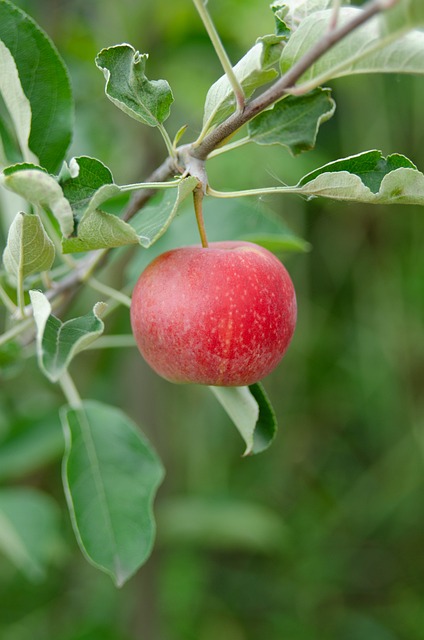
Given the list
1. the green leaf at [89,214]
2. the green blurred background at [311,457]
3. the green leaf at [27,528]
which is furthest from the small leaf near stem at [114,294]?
the green blurred background at [311,457]

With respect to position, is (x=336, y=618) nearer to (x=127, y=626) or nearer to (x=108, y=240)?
(x=127, y=626)

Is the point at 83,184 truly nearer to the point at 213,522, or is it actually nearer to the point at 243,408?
the point at 243,408

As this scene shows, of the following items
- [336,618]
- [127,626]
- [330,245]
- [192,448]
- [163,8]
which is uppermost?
[163,8]

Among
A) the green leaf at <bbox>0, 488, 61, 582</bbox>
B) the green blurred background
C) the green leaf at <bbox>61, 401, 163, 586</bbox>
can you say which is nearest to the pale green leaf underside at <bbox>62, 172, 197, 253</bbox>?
the green leaf at <bbox>61, 401, 163, 586</bbox>

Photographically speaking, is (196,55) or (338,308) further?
(338,308)

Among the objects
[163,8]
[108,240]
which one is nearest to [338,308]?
[163,8]

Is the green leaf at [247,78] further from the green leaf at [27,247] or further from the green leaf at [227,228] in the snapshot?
the green leaf at [227,228]

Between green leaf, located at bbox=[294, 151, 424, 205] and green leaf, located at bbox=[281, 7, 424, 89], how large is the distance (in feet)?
0.16

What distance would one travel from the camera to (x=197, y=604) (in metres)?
1.51

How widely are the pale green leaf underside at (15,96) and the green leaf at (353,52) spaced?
0.54ft

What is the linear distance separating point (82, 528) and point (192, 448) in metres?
1.06

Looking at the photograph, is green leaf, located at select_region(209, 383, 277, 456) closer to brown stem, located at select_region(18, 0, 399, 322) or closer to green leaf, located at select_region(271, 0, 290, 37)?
brown stem, located at select_region(18, 0, 399, 322)

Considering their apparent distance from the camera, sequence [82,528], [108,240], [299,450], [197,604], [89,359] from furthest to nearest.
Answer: [299,450] → [197,604] → [89,359] → [82,528] → [108,240]

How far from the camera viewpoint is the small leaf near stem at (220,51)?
319 mm
